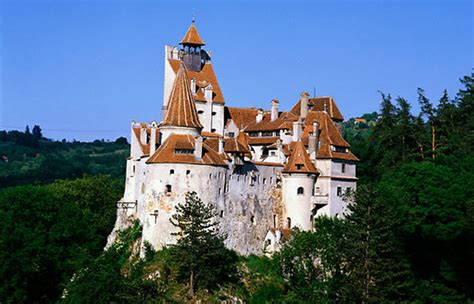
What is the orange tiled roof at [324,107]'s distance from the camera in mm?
89438

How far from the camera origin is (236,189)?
77.3m

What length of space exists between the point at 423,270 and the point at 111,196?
4129 cm

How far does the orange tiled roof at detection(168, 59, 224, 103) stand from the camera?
86875 mm

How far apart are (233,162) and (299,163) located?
6937 millimetres

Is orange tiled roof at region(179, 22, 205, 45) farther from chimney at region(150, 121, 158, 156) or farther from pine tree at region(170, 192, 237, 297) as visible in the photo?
pine tree at region(170, 192, 237, 297)

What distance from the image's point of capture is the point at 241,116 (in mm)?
90750

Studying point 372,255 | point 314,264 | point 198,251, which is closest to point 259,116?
point 314,264

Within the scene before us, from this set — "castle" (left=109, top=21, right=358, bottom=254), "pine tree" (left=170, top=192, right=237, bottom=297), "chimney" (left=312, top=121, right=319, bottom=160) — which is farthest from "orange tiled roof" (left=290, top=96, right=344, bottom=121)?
"pine tree" (left=170, top=192, right=237, bottom=297)

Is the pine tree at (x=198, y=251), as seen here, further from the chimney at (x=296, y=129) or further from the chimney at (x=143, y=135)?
the chimney at (x=296, y=129)

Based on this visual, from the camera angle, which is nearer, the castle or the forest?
the forest

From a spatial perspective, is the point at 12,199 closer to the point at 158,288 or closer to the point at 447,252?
the point at 158,288

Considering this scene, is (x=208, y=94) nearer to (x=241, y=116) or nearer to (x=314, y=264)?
(x=241, y=116)

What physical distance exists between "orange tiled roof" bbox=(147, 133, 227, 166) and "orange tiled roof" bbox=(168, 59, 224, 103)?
11.0 metres

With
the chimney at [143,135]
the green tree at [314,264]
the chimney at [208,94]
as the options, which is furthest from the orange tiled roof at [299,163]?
the chimney at [143,135]
